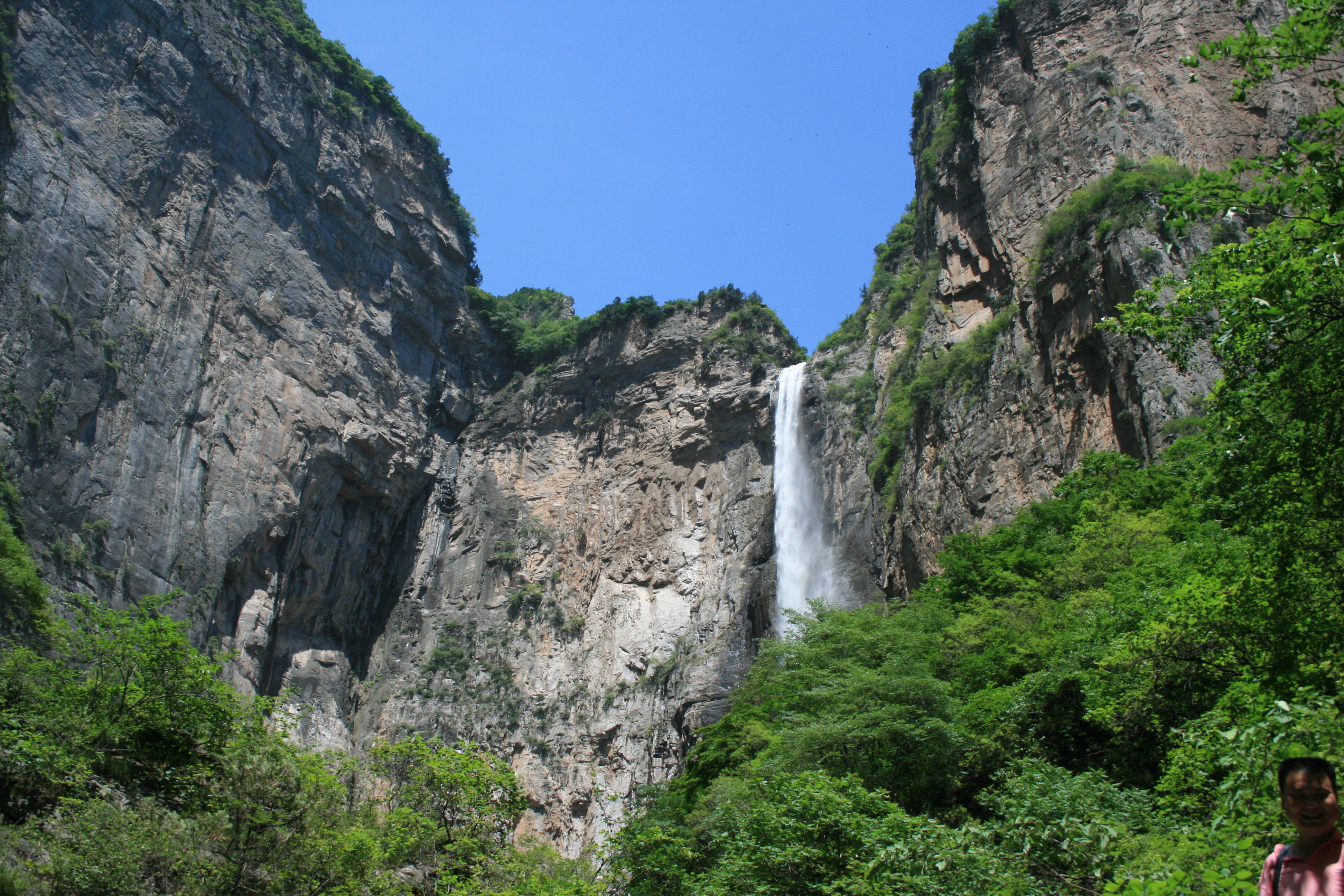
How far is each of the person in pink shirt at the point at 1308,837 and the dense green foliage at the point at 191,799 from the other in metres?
14.4

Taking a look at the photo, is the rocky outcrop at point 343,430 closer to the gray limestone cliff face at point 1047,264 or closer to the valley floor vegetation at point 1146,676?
the gray limestone cliff face at point 1047,264

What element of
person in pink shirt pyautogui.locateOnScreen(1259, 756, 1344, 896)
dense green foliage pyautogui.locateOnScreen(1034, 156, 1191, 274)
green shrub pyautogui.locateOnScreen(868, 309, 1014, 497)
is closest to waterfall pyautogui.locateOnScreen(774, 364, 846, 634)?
green shrub pyautogui.locateOnScreen(868, 309, 1014, 497)

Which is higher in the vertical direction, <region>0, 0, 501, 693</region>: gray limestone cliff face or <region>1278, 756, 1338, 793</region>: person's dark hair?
<region>0, 0, 501, 693</region>: gray limestone cliff face

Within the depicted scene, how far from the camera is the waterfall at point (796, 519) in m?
40.2

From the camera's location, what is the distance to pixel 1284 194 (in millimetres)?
8516

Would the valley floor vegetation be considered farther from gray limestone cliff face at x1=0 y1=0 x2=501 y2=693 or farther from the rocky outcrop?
gray limestone cliff face at x1=0 y1=0 x2=501 y2=693

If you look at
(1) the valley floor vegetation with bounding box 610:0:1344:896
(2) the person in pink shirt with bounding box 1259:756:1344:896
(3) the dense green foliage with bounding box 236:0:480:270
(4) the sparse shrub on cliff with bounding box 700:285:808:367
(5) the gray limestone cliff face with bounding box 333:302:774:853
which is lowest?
(2) the person in pink shirt with bounding box 1259:756:1344:896

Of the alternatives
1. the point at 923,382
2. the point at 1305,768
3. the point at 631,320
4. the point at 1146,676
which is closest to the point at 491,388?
the point at 631,320

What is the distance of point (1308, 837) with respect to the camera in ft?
15.4

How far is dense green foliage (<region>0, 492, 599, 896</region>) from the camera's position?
14398 millimetres

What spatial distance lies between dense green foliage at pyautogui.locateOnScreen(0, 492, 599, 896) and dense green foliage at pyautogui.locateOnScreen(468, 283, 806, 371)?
34.0 m

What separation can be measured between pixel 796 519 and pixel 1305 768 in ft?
129

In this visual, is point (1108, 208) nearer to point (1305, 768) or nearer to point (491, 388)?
point (1305, 768)

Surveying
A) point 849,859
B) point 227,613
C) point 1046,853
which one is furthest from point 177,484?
point 1046,853
